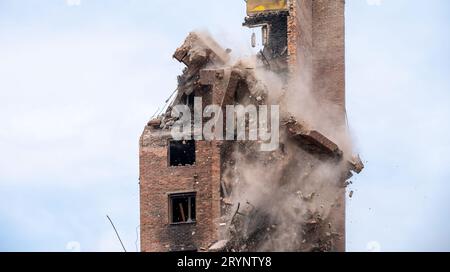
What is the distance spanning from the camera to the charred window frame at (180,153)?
50.2 metres

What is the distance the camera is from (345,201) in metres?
49.8

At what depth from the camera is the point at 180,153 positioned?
165 ft

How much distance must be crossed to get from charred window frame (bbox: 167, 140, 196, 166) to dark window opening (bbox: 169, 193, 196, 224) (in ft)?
4.41

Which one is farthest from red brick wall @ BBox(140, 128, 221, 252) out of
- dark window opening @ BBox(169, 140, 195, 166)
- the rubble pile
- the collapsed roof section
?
the collapsed roof section

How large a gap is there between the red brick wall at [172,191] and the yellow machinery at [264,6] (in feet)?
21.1

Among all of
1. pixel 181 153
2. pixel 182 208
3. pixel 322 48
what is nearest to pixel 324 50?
pixel 322 48

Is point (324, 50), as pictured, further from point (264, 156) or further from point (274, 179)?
point (274, 179)

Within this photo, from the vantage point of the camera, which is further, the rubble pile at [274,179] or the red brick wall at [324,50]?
the red brick wall at [324,50]

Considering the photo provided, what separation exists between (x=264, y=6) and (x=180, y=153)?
701 cm

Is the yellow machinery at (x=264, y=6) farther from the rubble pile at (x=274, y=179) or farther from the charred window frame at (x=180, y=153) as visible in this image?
the charred window frame at (x=180, y=153)

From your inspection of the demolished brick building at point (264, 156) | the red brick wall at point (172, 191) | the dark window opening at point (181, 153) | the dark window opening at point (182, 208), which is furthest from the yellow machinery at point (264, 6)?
the dark window opening at point (182, 208)

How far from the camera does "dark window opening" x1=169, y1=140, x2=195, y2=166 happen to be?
50.2m
